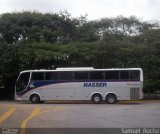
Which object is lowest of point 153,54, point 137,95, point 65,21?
point 137,95

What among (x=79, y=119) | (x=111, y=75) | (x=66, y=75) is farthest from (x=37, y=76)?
(x=79, y=119)

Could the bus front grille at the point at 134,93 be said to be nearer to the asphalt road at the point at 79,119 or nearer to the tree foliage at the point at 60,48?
the tree foliage at the point at 60,48

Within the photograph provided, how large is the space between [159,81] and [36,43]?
13.2m

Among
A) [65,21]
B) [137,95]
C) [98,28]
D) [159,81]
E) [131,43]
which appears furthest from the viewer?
[98,28]

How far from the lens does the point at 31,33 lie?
155ft

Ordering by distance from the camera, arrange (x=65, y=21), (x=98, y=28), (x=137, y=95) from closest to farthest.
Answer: (x=137, y=95), (x=65, y=21), (x=98, y=28)

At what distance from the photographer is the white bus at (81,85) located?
34.6 metres

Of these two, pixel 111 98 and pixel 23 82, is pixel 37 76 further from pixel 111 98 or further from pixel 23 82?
pixel 111 98

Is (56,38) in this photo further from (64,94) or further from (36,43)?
(64,94)

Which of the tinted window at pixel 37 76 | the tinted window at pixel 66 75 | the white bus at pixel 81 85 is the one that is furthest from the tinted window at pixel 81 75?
the tinted window at pixel 37 76

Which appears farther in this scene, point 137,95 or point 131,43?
point 131,43

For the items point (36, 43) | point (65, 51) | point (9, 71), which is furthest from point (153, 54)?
point (9, 71)

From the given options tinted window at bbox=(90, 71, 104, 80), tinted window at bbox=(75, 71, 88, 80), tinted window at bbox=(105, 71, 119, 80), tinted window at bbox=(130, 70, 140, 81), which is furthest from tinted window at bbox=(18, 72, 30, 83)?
tinted window at bbox=(130, 70, 140, 81)

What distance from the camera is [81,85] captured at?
35281 mm
